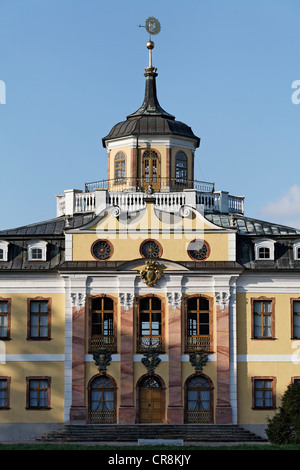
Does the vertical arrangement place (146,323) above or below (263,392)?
above

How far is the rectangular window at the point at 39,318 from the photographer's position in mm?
56312

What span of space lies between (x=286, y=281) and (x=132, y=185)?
1030 centimetres

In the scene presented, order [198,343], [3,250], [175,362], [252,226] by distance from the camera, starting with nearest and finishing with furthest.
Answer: [175,362] < [198,343] < [3,250] < [252,226]

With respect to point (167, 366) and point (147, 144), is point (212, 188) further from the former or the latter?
point (167, 366)

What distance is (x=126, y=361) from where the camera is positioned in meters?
55.7

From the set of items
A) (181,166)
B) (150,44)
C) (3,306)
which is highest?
(150,44)

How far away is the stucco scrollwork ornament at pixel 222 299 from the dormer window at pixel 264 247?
106 inches

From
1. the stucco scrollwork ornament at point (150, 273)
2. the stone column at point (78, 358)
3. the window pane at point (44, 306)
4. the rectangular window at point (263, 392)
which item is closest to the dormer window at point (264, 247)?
Answer: the stucco scrollwork ornament at point (150, 273)

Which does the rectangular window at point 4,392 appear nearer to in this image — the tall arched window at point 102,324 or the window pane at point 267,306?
the tall arched window at point 102,324

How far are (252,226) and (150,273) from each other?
22.7 ft

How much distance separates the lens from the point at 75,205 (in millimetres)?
60312

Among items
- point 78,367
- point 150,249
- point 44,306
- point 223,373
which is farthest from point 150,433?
point 150,249

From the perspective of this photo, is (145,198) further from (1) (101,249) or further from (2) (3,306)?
(2) (3,306)
